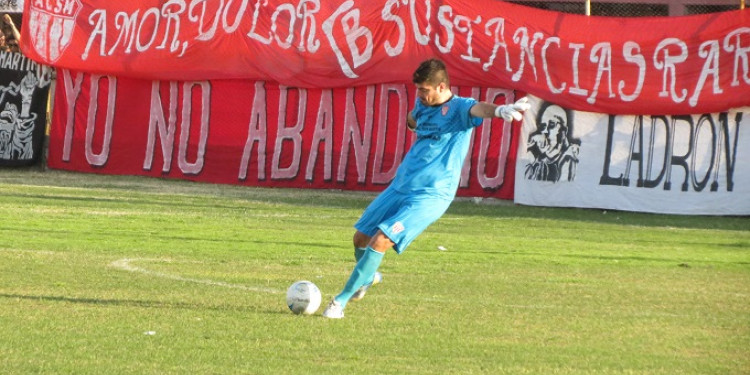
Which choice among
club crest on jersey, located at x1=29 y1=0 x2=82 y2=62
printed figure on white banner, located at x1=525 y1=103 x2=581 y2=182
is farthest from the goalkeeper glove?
club crest on jersey, located at x1=29 y1=0 x2=82 y2=62

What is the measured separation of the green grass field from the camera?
26.6 feet

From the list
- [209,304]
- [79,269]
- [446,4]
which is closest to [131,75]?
[446,4]

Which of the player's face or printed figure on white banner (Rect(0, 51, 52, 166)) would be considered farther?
printed figure on white banner (Rect(0, 51, 52, 166))

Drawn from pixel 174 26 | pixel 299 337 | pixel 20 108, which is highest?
pixel 174 26

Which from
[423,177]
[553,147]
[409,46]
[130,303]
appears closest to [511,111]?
[423,177]

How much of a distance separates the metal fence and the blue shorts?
1555 cm

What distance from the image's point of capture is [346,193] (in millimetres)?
23734

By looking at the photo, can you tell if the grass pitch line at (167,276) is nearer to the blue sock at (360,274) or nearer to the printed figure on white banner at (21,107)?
the blue sock at (360,274)

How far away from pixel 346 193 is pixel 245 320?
14.3 metres

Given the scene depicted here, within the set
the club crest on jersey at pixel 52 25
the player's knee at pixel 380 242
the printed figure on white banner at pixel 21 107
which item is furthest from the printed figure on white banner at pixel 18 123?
the player's knee at pixel 380 242

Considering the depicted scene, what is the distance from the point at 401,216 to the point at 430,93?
0.92 m

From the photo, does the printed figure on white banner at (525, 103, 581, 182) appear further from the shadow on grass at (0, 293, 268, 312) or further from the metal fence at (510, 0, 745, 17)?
the shadow on grass at (0, 293, 268, 312)

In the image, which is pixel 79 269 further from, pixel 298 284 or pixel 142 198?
pixel 142 198

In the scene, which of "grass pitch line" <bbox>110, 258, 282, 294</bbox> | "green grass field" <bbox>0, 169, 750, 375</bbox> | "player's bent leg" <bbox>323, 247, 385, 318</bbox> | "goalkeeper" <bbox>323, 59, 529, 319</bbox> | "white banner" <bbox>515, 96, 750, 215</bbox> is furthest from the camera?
"white banner" <bbox>515, 96, 750, 215</bbox>
